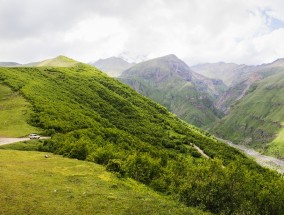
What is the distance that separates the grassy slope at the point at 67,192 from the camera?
35.6 m

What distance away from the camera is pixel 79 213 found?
115 ft

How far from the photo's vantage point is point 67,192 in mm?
40500

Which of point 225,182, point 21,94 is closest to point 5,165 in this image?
point 225,182

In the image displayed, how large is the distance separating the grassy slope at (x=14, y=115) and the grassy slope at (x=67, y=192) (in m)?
30.2

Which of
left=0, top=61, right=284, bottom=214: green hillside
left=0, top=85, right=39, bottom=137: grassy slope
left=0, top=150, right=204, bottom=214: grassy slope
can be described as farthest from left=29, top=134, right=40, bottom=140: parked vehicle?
left=0, top=150, right=204, bottom=214: grassy slope

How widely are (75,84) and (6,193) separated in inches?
6413

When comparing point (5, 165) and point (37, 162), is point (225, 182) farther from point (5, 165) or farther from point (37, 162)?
point (5, 165)

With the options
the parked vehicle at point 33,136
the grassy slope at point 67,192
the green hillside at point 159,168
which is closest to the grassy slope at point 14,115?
the green hillside at point 159,168

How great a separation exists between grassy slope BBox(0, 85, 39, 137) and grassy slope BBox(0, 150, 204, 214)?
1189 inches

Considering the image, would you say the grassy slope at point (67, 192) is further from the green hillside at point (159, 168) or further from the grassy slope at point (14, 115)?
the grassy slope at point (14, 115)

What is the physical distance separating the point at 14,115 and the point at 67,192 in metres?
62.3

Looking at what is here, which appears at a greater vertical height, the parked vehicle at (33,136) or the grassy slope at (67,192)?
the parked vehicle at (33,136)

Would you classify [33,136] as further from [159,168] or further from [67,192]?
[67,192]

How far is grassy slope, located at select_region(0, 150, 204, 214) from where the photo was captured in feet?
117
